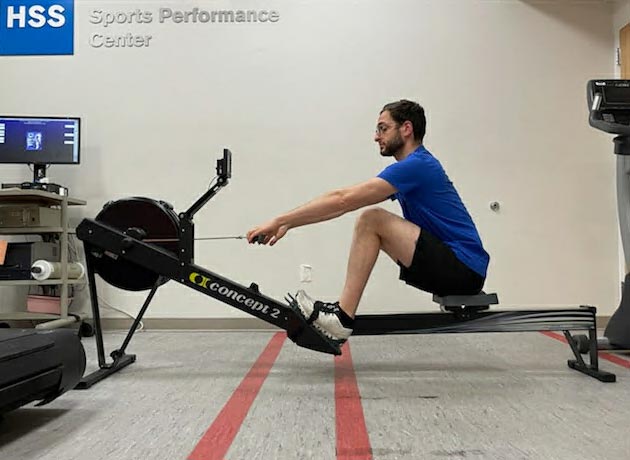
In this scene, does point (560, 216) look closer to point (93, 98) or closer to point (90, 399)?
point (90, 399)

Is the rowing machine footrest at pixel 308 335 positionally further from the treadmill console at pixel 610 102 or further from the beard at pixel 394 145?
the treadmill console at pixel 610 102

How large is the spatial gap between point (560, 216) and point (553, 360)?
67.3 inches

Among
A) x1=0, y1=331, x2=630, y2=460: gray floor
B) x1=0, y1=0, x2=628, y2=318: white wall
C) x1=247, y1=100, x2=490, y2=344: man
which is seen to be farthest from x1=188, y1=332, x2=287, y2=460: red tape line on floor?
x1=0, y1=0, x2=628, y2=318: white wall

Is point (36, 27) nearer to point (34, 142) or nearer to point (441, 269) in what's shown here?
point (34, 142)

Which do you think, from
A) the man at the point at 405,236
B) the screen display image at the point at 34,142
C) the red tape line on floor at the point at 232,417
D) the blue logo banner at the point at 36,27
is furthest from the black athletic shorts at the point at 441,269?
the blue logo banner at the point at 36,27

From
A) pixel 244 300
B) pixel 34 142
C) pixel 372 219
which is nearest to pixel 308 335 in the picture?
pixel 244 300

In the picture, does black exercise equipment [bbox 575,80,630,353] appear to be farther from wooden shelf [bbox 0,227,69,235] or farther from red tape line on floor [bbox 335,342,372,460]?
wooden shelf [bbox 0,227,69,235]

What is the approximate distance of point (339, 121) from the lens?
4.11 m

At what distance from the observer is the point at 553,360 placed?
2695 millimetres

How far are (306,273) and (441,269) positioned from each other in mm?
1880

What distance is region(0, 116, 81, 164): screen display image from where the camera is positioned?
382cm

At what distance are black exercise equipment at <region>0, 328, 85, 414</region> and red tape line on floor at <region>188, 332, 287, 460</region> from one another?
1.77 ft

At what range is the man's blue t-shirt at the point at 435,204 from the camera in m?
2.28

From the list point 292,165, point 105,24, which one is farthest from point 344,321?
point 105,24
